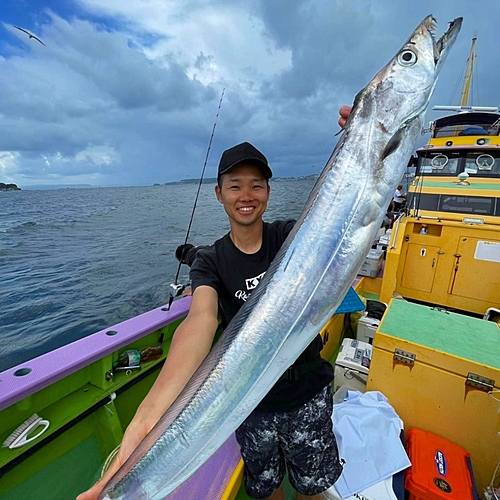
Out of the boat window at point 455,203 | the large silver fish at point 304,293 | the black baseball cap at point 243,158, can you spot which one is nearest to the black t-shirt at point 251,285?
the black baseball cap at point 243,158

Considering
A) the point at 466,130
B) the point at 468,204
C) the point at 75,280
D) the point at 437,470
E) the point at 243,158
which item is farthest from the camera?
the point at 75,280

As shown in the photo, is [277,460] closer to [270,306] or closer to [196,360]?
[196,360]

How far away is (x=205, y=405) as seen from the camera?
1.03m

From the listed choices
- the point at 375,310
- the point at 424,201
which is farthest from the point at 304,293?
the point at 424,201

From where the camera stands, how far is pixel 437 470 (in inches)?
76.9

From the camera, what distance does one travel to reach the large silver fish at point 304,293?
103 cm

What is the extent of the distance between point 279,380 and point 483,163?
7.17 m

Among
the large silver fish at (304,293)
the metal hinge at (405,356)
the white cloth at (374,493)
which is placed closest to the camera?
the large silver fish at (304,293)

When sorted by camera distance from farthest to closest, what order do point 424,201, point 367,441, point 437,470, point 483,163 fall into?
point 424,201
point 483,163
point 367,441
point 437,470

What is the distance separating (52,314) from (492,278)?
8.76 metres

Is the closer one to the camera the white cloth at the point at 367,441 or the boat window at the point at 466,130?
the white cloth at the point at 367,441

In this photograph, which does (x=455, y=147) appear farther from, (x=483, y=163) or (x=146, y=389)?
(x=146, y=389)

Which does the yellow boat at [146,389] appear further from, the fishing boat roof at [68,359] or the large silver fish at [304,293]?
the large silver fish at [304,293]

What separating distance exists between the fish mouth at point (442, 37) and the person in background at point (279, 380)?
0.89 metres
